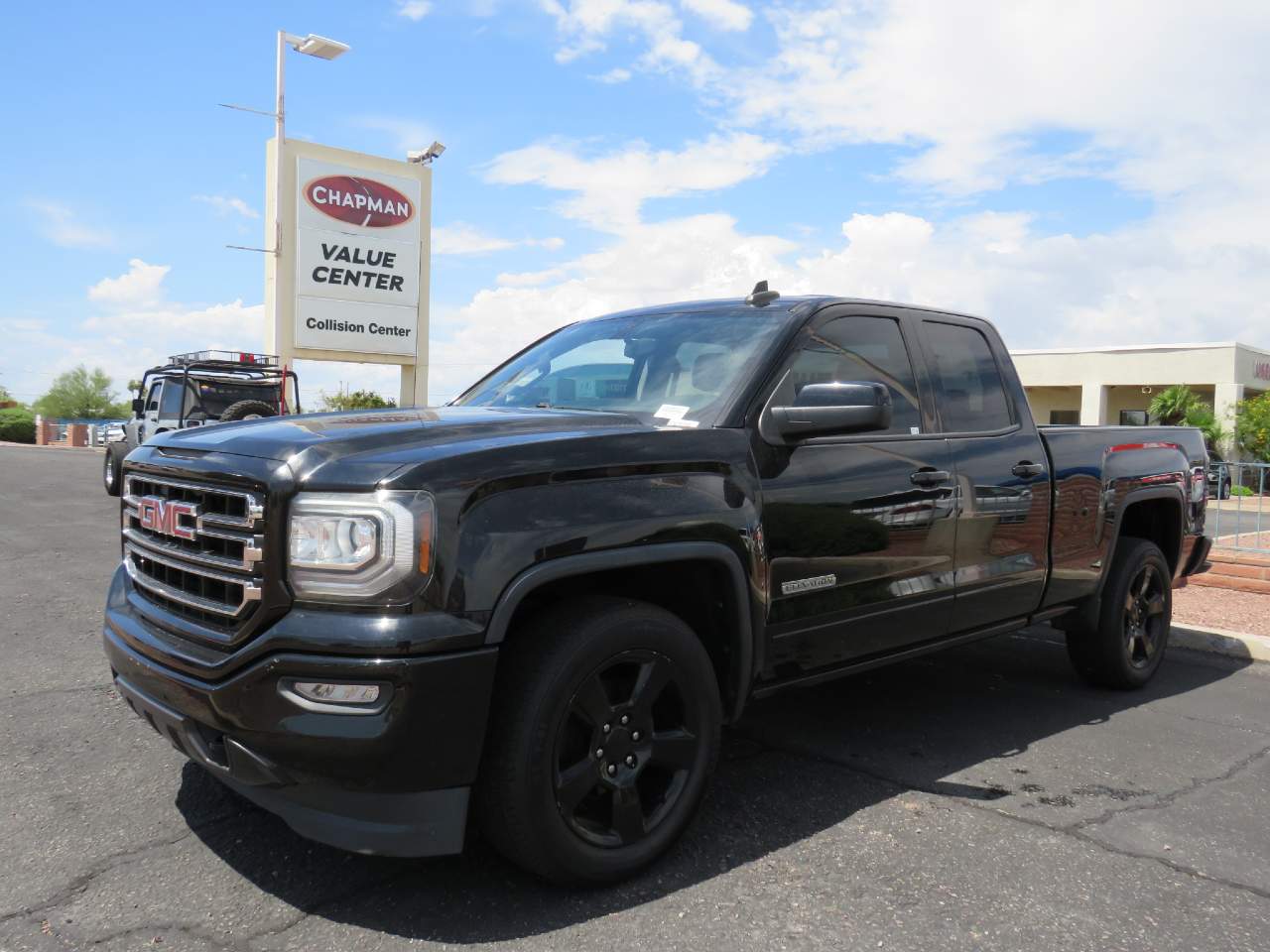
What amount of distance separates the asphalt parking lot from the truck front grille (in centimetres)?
82

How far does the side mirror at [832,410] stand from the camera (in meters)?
3.52

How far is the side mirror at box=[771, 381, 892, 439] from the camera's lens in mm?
3518

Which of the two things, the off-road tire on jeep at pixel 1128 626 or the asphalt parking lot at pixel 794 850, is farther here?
the off-road tire on jeep at pixel 1128 626

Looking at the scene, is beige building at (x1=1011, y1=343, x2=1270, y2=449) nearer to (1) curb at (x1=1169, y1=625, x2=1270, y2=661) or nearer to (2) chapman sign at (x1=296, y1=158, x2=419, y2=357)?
(2) chapman sign at (x1=296, y1=158, x2=419, y2=357)

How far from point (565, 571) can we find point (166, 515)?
1.27 m

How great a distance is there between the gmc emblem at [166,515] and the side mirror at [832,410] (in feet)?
6.18

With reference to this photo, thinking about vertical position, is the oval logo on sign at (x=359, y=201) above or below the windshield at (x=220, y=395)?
above

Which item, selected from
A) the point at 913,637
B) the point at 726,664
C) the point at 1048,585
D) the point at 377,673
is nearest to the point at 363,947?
the point at 377,673

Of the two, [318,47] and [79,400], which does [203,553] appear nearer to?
[318,47]

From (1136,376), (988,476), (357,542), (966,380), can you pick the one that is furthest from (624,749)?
(1136,376)

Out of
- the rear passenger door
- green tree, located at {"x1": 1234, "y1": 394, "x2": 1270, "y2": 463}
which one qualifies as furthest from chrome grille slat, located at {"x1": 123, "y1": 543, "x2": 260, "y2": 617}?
green tree, located at {"x1": 1234, "y1": 394, "x2": 1270, "y2": 463}

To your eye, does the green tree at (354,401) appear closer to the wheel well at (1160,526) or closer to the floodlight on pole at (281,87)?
the floodlight on pole at (281,87)

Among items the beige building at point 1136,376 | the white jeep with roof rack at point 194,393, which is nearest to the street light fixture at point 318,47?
the white jeep with roof rack at point 194,393

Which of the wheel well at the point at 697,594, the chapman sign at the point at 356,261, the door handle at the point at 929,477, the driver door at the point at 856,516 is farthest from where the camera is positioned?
the chapman sign at the point at 356,261
